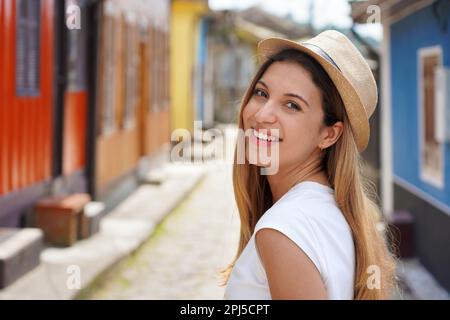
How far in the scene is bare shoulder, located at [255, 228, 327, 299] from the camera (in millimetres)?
1549

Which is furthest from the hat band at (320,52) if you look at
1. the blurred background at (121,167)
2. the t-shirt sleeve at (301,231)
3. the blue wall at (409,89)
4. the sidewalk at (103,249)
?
the blue wall at (409,89)

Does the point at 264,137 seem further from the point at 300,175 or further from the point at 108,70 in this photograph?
the point at 108,70

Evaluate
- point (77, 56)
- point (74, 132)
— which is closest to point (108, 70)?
point (77, 56)

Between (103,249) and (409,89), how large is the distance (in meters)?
3.68

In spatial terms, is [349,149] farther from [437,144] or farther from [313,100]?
[437,144]

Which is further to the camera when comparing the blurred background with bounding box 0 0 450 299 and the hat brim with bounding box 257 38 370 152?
the blurred background with bounding box 0 0 450 299

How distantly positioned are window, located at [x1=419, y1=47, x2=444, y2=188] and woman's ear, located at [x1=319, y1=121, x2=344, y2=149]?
5.14 m

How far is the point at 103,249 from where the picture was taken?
736 cm

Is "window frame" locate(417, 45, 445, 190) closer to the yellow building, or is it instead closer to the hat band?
the hat band

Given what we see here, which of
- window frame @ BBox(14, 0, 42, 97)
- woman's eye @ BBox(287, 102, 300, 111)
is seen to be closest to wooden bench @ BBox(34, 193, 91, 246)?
window frame @ BBox(14, 0, 42, 97)

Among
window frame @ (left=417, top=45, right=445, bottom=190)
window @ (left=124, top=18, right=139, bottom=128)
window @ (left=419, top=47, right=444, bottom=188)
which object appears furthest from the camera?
window @ (left=124, top=18, right=139, bottom=128)
